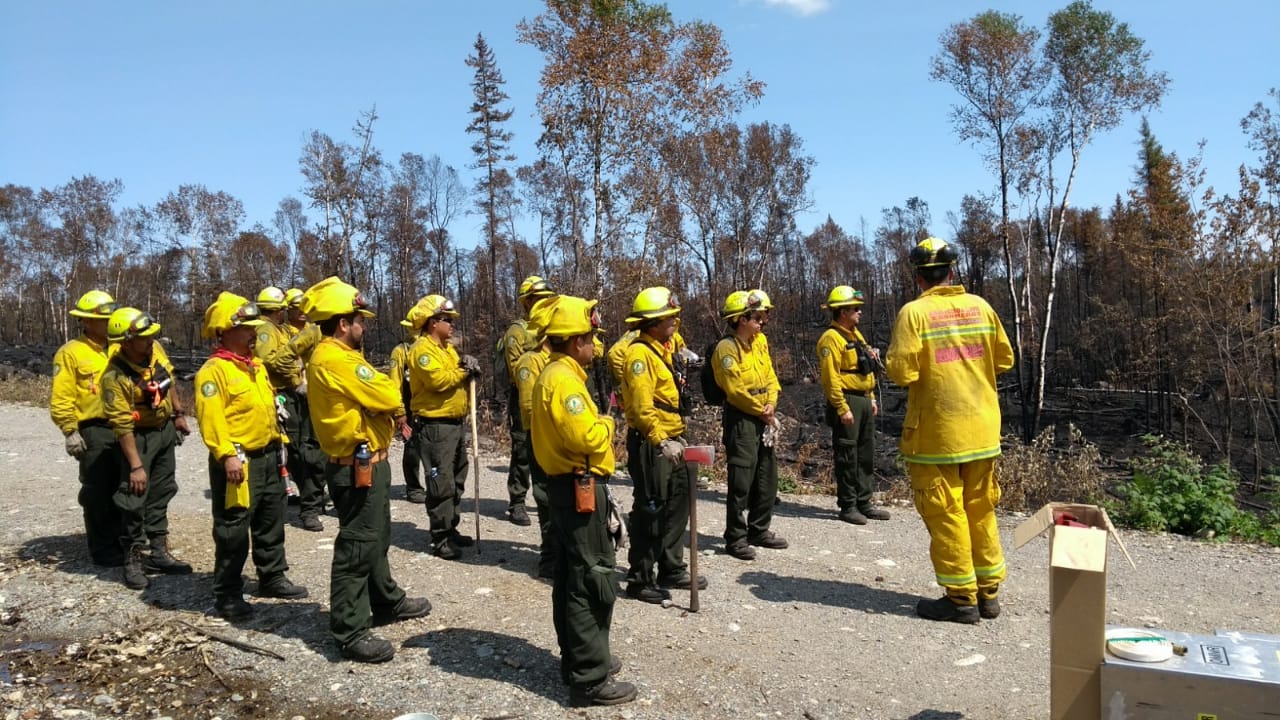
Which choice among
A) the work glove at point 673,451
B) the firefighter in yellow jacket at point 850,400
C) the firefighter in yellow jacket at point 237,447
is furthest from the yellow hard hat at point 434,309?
the firefighter in yellow jacket at point 850,400

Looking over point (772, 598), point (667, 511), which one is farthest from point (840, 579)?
point (667, 511)

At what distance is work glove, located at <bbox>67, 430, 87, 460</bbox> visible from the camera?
585 cm

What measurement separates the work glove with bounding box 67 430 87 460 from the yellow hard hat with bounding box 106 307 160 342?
80 cm

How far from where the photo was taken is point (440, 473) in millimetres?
6449

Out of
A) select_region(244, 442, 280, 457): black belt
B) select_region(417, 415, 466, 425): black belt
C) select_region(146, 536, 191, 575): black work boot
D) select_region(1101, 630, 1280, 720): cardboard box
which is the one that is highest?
select_region(417, 415, 466, 425): black belt

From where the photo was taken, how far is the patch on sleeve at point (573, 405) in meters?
3.96

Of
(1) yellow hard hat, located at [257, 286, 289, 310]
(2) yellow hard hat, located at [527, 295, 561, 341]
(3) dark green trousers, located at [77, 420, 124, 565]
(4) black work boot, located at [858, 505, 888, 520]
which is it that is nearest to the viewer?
(2) yellow hard hat, located at [527, 295, 561, 341]

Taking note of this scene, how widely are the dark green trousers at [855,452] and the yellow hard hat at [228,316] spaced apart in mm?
5326

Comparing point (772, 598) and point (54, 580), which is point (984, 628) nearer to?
point (772, 598)

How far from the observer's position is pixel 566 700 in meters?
4.05

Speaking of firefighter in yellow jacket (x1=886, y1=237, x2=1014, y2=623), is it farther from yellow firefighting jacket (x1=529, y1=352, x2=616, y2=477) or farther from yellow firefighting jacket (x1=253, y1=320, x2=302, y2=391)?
yellow firefighting jacket (x1=253, y1=320, x2=302, y2=391)

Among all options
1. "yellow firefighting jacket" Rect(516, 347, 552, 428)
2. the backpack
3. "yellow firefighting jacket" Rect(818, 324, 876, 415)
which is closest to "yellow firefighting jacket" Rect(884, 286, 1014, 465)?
the backpack

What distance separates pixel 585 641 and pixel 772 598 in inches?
84.7

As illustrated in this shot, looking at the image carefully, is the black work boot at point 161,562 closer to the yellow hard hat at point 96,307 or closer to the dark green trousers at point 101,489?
the dark green trousers at point 101,489
